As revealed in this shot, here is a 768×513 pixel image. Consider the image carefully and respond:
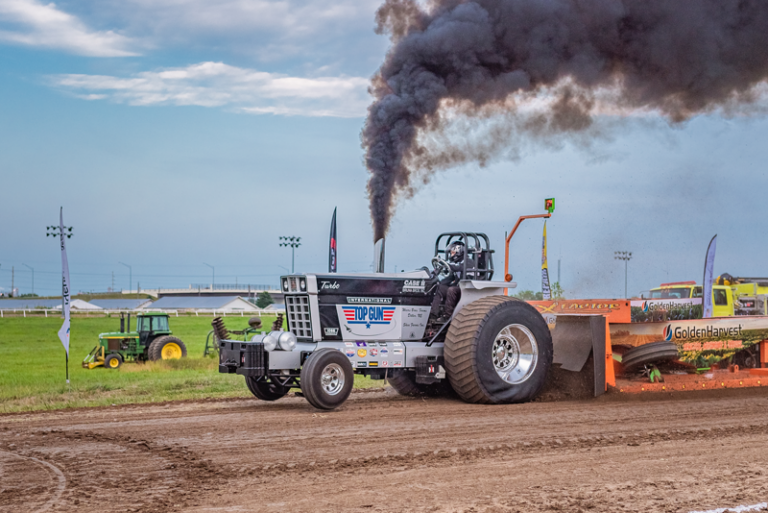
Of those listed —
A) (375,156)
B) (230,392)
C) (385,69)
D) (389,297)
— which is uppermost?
(385,69)

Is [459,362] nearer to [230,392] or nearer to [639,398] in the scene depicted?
[639,398]

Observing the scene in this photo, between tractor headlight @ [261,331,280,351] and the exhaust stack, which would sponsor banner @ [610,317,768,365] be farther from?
tractor headlight @ [261,331,280,351]

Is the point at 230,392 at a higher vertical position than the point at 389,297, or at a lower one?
lower

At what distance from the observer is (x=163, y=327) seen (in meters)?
26.8

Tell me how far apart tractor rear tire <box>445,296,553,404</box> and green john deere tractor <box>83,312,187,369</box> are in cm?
1489

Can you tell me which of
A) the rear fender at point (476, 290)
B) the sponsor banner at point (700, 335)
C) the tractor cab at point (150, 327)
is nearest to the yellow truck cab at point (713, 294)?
the sponsor banner at point (700, 335)

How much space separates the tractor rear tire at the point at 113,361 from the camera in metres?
24.5

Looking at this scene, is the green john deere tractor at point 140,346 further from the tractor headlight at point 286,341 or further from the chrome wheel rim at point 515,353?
the chrome wheel rim at point 515,353

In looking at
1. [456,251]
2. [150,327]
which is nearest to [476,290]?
[456,251]

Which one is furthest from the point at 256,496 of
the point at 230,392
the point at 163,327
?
the point at 163,327

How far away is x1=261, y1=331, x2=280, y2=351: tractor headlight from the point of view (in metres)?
10.4

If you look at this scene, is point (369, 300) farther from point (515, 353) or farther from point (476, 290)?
point (515, 353)

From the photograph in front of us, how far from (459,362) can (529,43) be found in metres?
6.51

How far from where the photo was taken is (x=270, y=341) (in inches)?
410
